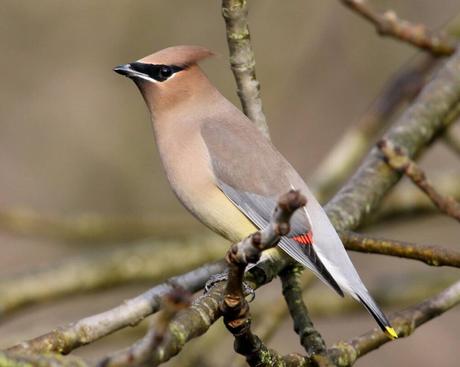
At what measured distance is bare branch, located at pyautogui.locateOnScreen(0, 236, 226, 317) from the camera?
4738 mm

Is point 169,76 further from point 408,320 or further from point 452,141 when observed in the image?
point 452,141

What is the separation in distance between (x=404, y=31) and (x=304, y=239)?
5.46 feet

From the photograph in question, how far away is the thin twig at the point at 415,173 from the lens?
150 inches

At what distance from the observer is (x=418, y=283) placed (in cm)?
547

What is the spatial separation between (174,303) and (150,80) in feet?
8.18

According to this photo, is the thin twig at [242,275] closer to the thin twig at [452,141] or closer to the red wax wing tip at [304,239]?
the red wax wing tip at [304,239]

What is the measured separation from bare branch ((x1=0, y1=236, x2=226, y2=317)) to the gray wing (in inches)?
48.0

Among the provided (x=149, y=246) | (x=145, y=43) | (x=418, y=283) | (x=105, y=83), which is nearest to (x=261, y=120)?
(x=149, y=246)

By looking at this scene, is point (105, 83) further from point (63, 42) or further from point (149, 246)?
point (149, 246)

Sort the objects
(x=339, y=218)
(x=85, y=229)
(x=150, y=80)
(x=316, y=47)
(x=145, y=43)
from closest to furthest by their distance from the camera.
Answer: (x=339, y=218), (x=150, y=80), (x=85, y=229), (x=316, y=47), (x=145, y=43)

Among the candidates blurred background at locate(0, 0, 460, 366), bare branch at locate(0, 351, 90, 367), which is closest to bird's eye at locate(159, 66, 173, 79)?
bare branch at locate(0, 351, 90, 367)

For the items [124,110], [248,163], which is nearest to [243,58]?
[248,163]

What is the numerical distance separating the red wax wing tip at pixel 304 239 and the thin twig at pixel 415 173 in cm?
53

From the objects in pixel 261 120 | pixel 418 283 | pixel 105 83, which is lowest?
pixel 418 283
